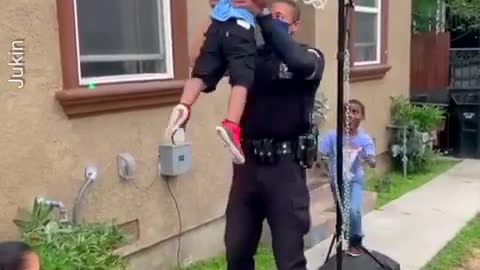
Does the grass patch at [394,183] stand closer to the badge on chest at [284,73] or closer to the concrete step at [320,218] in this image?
the concrete step at [320,218]

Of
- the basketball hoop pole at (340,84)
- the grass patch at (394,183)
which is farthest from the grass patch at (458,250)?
the basketball hoop pole at (340,84)

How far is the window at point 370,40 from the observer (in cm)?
839

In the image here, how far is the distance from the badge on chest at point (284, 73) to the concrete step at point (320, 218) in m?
2.39

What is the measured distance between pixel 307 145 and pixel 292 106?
0.21m

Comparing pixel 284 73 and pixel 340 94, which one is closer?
pixel 284 73

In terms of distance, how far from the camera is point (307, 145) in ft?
11.6

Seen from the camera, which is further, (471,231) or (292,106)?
(471,231)

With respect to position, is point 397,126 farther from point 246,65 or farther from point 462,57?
point 246,65

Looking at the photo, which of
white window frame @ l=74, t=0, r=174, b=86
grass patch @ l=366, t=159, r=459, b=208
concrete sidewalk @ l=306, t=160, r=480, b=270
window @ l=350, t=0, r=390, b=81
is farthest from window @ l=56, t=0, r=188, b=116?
window @ l=350, t=0, r=390, b=81

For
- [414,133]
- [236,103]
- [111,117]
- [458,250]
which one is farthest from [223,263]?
[414,133]

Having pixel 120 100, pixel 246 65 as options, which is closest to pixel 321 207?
pixel 120 100

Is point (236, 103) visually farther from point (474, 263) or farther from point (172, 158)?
point (474, 263)

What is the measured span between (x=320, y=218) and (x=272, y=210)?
278 cm

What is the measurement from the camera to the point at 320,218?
6168 mm
